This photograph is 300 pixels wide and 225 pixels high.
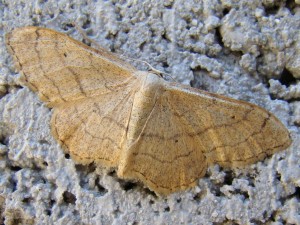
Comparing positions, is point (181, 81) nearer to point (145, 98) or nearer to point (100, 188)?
point (145, 98)

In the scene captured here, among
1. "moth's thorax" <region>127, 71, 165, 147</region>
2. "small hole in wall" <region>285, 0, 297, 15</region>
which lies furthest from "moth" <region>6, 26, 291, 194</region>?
"small hole in wall" <region>285, 0, 297, 15</region>

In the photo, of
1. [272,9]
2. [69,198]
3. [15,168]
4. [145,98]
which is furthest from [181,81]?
[15,168]

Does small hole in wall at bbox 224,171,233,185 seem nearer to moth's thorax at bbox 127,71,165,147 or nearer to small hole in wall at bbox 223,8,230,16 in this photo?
moth's thorax at bbox 127,71,165,147

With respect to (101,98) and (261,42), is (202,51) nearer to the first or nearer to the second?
(261,42)

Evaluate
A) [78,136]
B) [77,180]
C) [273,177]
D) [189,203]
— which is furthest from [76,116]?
[273,177]

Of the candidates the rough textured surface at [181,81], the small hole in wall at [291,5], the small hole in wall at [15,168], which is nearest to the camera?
the rough textured surface at [181,81]

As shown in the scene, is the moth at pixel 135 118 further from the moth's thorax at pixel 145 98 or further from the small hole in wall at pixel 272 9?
the small hole in wall at pixel 272 9

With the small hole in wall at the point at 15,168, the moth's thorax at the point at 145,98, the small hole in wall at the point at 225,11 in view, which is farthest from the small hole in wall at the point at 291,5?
the small hole in wall at the point at 15,168
